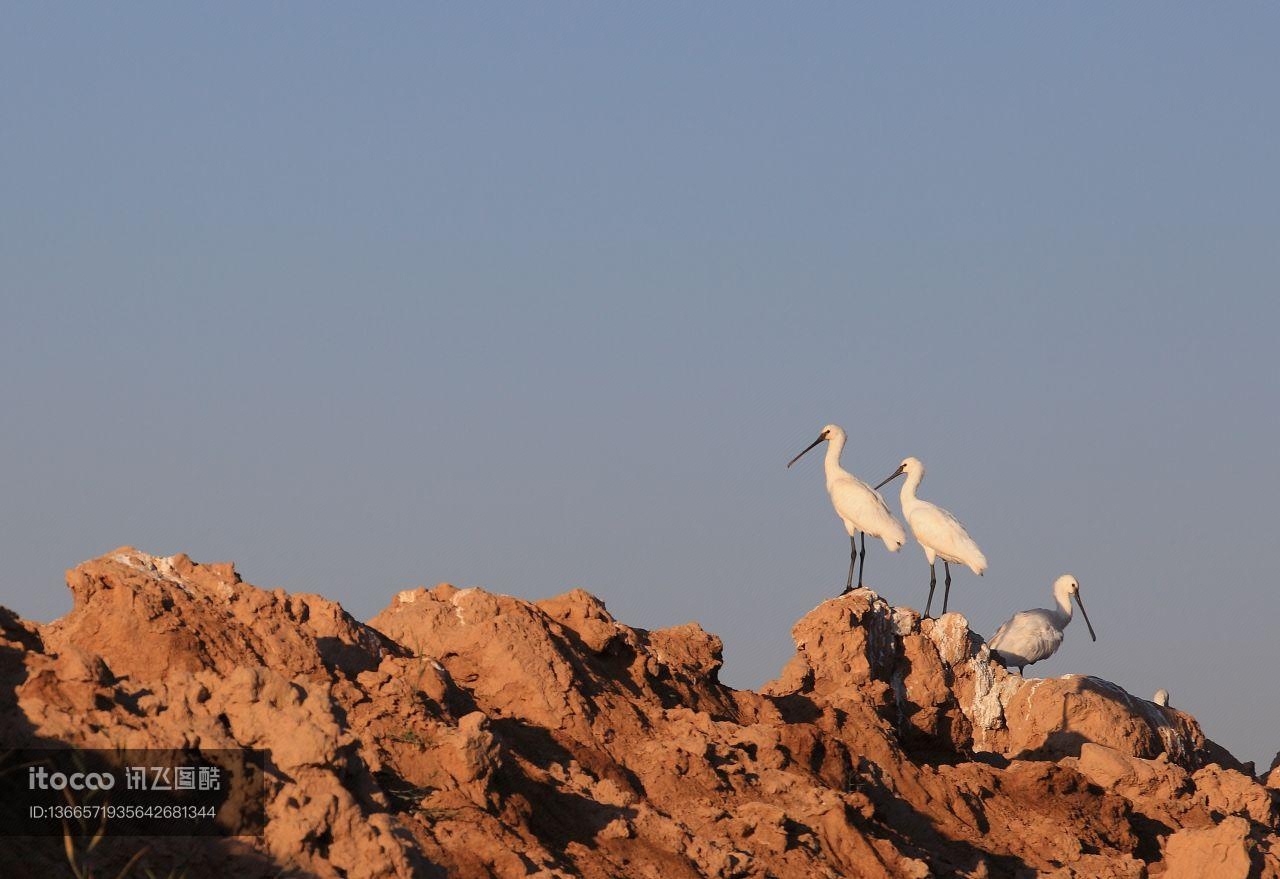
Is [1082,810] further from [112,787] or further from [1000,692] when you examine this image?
→ [112,787]

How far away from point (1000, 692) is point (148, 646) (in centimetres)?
1103

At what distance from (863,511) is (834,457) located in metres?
2.42

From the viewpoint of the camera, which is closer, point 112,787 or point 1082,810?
point 112,787

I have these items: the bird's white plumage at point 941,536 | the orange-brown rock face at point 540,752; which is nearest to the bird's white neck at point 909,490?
the bird's white plumage at point 941,536

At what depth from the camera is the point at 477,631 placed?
1335 cm

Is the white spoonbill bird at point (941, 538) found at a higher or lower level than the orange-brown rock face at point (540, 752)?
higher

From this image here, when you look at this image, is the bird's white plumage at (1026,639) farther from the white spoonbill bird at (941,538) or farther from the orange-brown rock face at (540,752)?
the orange-brown rock face at (540,752)

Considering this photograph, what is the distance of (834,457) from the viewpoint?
27812 millimetres

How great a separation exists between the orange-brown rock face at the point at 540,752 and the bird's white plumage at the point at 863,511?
24.9 ft

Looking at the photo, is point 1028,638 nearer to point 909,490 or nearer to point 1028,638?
point 1028,638

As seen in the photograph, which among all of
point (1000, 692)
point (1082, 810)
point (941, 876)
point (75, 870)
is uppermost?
point (1000, 692)

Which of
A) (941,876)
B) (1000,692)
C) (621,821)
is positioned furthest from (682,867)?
Answer: (1000,692)

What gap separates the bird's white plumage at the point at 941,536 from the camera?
1009 inches

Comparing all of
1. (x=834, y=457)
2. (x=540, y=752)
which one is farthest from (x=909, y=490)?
(x=540, y=752)
